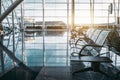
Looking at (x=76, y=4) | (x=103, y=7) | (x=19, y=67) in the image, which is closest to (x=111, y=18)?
(x=103, y=7)

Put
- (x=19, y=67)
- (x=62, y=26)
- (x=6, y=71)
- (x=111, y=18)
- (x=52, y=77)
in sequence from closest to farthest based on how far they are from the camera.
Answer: (x=52, y=77), (x=6, y=71), (x=19, y=67), (x=111, y=18), (x=62, y=26)

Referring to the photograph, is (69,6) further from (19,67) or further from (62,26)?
(19,67)

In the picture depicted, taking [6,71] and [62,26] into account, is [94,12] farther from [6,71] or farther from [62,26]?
[6,71]

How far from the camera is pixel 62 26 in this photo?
2578 centimetres

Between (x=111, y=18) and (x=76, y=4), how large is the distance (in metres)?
3.12

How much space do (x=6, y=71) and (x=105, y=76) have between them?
6.07ft

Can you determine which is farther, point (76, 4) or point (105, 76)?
point (76, 4)

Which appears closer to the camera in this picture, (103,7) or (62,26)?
(103,7)

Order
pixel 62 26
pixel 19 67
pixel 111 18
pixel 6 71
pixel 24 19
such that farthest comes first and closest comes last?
pixel 62 26
pixel 24 19
pixel 111 18
pixel 19 67
pixel 6 71

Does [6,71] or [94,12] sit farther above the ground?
[94,12]

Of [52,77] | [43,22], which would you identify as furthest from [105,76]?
[43,22]

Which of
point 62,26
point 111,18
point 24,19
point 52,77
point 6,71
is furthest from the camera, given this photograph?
point 62,26

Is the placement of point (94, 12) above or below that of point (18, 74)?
above

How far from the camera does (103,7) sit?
862 inches
